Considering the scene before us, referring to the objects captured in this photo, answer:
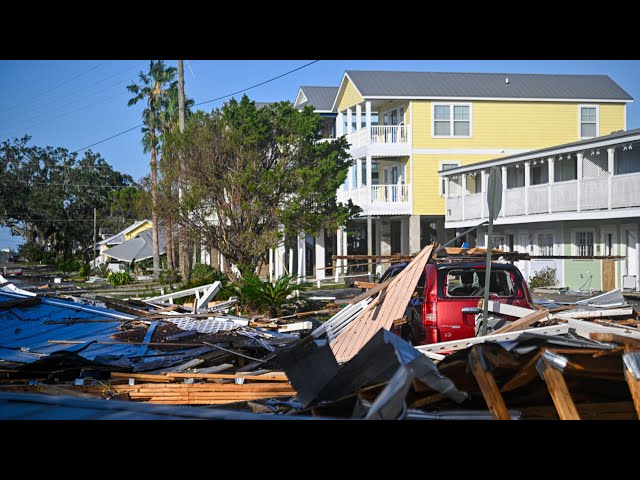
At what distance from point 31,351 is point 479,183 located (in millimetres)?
26120

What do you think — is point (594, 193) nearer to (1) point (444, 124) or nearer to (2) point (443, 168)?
(2) point (443, 168)

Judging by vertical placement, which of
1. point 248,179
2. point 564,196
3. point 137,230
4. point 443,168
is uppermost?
point 443,168

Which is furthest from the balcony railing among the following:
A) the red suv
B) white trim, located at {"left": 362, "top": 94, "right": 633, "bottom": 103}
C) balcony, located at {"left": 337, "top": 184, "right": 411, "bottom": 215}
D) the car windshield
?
the red suv

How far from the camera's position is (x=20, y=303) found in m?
17.5

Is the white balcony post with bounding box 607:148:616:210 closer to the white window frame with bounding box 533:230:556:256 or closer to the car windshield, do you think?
the white window frame with bounding box 533:230:556:256

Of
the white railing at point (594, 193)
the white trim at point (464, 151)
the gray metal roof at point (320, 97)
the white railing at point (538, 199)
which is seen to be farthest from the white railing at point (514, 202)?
the gray metal roof at point (320, 97)

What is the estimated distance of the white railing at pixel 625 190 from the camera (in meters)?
25.2

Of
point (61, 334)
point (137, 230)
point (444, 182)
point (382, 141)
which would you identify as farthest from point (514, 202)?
point (137, 230)

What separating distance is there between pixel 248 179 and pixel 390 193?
11.9 m

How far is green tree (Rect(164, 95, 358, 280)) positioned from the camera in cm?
2659

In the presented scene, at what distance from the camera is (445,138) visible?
37.0 m

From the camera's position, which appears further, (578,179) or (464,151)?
(464,151)
